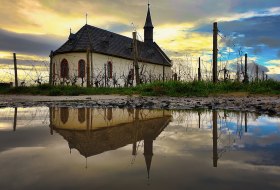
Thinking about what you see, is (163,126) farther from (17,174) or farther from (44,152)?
(17,174)

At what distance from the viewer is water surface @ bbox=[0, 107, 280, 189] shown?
5.48 feet

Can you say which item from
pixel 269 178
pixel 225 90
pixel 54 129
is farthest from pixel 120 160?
pixel 225 90

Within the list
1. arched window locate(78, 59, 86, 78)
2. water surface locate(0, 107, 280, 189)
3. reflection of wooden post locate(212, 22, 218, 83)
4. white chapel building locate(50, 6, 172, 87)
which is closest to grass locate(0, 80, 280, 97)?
reflection of wooden post locate(212, 22, 218, 83)

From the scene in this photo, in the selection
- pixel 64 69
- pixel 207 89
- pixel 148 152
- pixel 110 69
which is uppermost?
pixel 110 69

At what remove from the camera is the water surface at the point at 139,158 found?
5.48 feet

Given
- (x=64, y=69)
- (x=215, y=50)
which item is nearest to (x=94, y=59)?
(x=64, y=69)

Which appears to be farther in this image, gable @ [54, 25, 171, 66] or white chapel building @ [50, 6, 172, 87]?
gable @ [54, 25, 171, 66]

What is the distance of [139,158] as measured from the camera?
2.25 metres

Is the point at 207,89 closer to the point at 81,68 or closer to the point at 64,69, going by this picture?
the point at 81,68

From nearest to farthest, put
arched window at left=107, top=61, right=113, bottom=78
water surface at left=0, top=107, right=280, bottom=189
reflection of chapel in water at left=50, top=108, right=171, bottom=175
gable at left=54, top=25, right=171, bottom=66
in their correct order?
water surface at left=0, top=107, right=280, bottom=189 < reflection of chapel in water at left=50, top=108, right=171, bottom=175 < gable at left=54, top=25, right=171, bottom=66 < arched window at left=107, top=61, right=113, bottom=78

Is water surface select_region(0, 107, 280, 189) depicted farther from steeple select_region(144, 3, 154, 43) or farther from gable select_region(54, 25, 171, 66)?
steeple select_region(144, 3, 154, 43)

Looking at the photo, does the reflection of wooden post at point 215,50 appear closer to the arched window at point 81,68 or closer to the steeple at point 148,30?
the arched window at point 81,68

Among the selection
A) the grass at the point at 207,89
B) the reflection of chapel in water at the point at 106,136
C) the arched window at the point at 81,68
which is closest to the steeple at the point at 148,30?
the arched window at the point at 81,68

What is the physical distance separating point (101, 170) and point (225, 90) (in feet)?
41.4
